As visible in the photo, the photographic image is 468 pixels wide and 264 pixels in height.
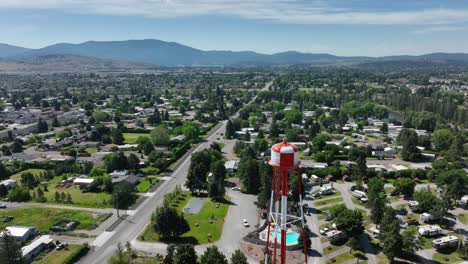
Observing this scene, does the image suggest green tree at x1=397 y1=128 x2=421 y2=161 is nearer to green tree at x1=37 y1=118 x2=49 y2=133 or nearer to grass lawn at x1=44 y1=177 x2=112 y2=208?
grass lawn at x1=44 y1=177 x2=112 y2=208

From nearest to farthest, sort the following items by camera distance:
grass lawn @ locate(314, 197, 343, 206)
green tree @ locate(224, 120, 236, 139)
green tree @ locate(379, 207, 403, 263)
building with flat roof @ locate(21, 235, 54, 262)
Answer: green tree @ locate(379, 207, 403, 263) → building with flat roof @ locate(21, 235, 54, 262) → grass lawn @ locate(314, 197, 343, 206) → green tree @ locate(224, 120, 236, 139)

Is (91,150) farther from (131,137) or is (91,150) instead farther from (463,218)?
(463,218)

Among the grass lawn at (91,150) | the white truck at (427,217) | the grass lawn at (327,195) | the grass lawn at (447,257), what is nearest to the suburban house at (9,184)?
the grass lawn at (91,150)

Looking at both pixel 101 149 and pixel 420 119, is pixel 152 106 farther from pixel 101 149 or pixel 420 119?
pixel 420 119

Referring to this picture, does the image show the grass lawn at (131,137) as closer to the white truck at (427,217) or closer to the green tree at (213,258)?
the green tree at (213,258)

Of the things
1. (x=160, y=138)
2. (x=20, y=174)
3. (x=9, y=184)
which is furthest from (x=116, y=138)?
(x=9, y=184)

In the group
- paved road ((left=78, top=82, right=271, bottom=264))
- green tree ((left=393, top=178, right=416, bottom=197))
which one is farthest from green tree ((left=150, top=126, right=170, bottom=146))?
green tree ((left=393, top=178, right=416, bottom=197))
